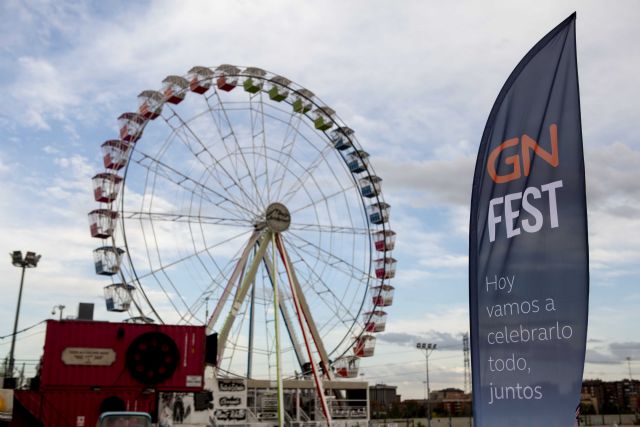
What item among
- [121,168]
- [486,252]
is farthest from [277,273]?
[486,252]

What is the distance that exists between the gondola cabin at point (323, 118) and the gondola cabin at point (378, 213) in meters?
5.42

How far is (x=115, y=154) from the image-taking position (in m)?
32.0

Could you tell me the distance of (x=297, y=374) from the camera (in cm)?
3578

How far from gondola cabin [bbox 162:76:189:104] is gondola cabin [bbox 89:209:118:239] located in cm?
664

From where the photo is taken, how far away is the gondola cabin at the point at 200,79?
3444 cm

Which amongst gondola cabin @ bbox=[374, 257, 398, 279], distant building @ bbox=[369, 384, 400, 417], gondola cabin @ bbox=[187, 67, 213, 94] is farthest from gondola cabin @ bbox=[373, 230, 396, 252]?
distant building @ bbox=[369, 384, 400, 417]

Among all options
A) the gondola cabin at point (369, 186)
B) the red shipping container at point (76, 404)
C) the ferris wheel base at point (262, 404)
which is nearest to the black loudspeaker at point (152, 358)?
the red shipping container at point (76, 404)

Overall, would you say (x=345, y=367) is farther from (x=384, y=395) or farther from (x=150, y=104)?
(x=384, y=395)

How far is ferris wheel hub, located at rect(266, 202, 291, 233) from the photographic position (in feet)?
111

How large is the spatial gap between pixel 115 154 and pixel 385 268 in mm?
16589

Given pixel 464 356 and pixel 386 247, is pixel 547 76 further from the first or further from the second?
pixel 464 356

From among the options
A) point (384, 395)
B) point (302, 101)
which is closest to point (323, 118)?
point (302, 101)

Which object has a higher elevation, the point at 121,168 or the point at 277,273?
the point at 121,168

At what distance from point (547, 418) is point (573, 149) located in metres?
2.92
